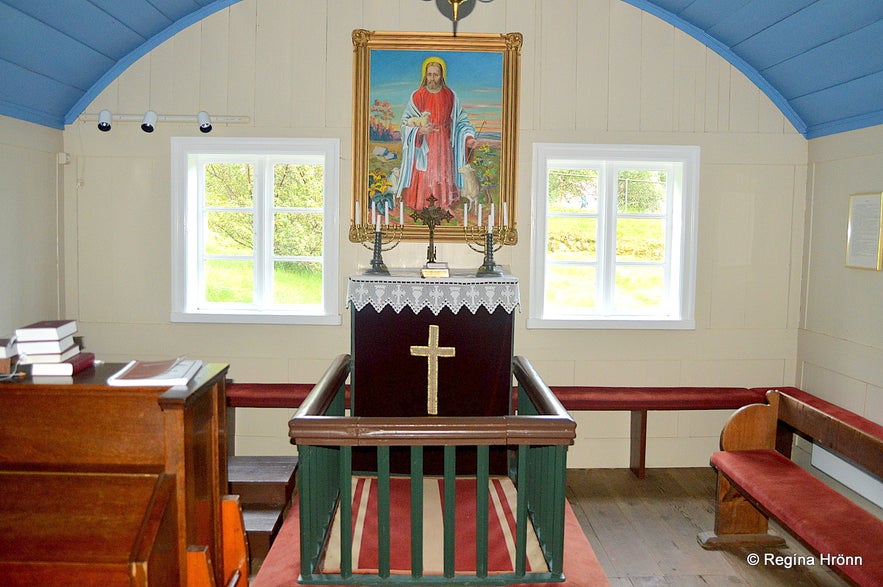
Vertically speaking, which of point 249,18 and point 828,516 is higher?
point 249,18

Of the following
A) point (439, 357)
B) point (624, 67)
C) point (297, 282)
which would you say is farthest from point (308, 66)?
point (439, 357)

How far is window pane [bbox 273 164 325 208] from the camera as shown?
205 inches

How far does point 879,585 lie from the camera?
8.41 ft

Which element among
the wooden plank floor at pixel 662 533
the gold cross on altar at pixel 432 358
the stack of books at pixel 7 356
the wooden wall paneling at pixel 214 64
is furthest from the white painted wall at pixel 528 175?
the stack of books at pixel 7 356

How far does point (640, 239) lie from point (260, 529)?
336 centimetres

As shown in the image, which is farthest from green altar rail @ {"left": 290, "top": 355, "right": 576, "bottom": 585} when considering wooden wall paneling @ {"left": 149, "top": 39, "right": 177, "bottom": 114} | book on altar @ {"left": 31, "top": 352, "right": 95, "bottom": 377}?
wooden wall paneling @ {"left": 149, "top": 39, "right": 177, "bottom": 114}

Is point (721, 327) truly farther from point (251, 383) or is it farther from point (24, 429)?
point (24, 429)

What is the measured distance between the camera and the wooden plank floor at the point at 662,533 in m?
3.57

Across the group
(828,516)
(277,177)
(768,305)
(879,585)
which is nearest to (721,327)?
(768,305)

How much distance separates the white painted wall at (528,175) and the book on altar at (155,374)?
2863mm

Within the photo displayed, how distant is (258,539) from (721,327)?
3.59 m

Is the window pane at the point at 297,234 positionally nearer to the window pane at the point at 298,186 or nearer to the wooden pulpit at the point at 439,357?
the window pane at the point at 298,186

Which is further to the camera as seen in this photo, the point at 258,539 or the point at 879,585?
the point at 258,539

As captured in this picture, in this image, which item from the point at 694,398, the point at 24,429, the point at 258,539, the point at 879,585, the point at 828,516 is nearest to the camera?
the point at 24,429
